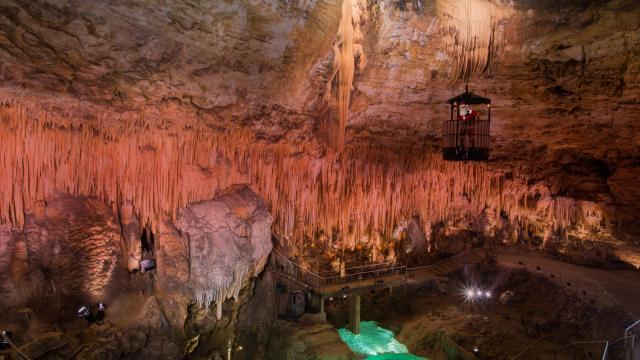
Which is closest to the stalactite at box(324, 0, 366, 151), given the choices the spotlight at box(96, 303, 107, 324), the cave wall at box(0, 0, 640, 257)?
the cave wall at box(0, 0, 640, 257)

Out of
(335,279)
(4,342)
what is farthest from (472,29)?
(4,342)

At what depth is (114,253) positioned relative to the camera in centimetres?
952

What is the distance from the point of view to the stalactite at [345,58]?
5.87 m

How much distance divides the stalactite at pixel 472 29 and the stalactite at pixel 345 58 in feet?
3.94

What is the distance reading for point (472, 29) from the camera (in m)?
6.36

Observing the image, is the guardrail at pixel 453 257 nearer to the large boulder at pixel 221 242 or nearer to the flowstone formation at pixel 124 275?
the flowstone formation at pixel 124 275

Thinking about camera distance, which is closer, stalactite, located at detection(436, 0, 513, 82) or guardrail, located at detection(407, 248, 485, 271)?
stalactite, located at detection(436, 0, 513, 82)

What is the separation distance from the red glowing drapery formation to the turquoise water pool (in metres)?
3.11

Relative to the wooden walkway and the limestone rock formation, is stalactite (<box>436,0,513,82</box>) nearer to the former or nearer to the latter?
the wooden walkway

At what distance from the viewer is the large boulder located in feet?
32.5

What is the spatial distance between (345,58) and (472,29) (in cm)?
196

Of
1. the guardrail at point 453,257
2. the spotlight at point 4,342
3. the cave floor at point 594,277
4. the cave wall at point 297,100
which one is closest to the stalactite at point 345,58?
the cave wall at point 297,100

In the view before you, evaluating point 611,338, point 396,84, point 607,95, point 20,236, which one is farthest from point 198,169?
point 611,338

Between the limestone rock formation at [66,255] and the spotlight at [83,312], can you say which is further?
the limestone rock formation at [66,255]
